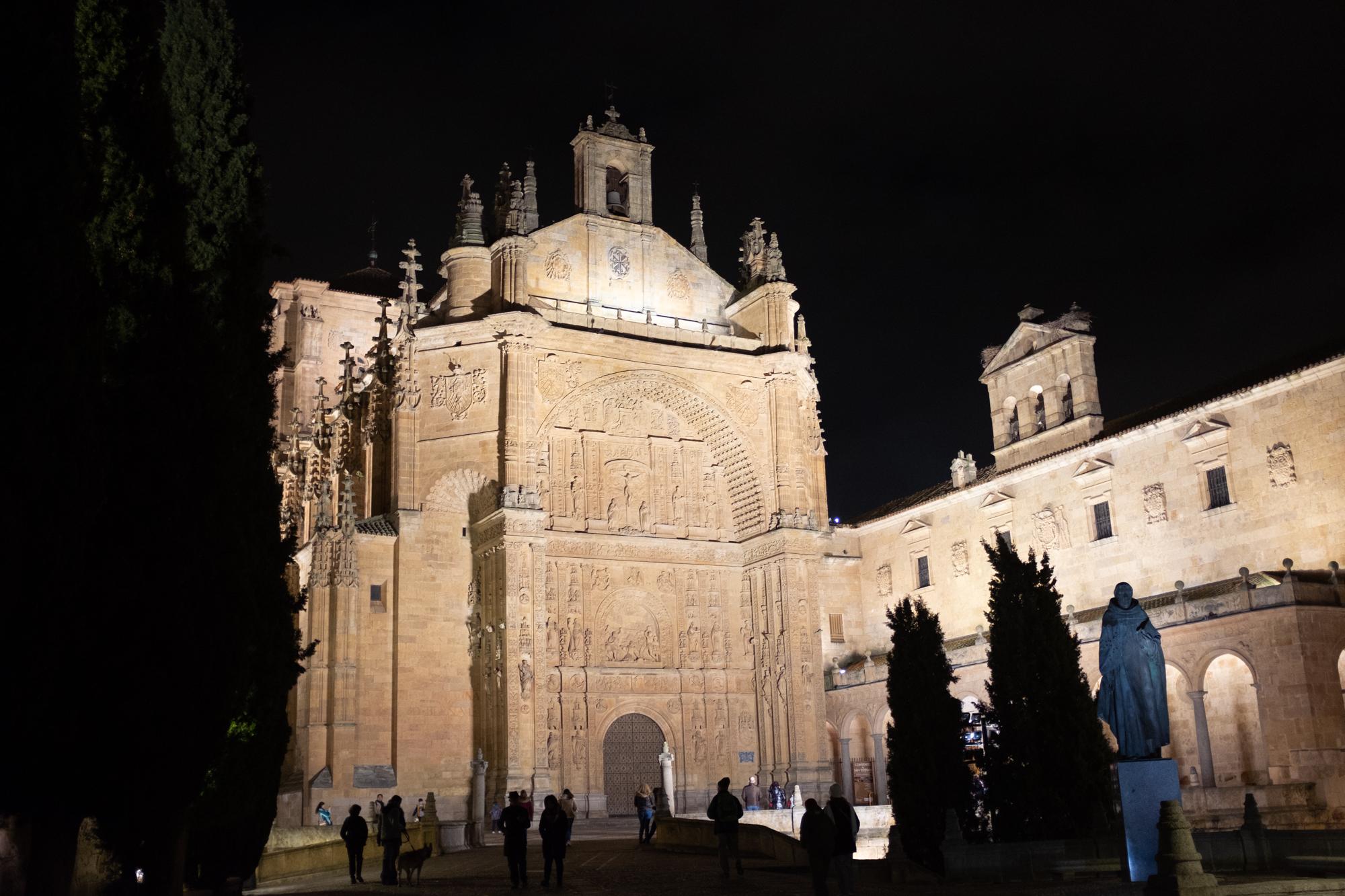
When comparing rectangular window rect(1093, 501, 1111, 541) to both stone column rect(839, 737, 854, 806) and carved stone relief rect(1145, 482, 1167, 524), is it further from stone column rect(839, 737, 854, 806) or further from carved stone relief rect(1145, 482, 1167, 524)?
stone column rect(839, 737, 854, 806)

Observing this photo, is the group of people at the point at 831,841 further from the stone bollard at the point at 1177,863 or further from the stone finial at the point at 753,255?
the stone finial at the point at 753,255

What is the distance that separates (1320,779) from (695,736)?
49.8 ft

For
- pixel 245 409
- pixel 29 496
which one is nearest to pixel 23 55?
pixel 29 496

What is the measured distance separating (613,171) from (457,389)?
9574 mm

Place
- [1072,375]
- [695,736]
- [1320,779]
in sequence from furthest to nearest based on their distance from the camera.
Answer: [1072,375]
[695,736]
[1320,779]

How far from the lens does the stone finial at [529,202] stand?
113 ft

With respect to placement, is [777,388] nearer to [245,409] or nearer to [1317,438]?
[1317,438]

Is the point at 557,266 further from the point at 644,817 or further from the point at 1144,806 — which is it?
the point at 1144,806

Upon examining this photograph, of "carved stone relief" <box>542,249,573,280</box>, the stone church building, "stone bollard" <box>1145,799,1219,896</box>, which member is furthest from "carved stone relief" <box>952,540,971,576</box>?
"stone bollard" <box>1145,799,1219,896</box>

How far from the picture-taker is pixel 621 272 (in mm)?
35750

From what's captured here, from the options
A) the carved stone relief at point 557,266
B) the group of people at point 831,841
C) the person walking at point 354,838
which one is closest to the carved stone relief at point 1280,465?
the carved stone relief at point 557,266

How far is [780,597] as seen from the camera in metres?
33.7

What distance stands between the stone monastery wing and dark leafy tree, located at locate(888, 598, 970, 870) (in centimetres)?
1775

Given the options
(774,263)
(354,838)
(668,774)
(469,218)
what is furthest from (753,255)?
(354,838)
